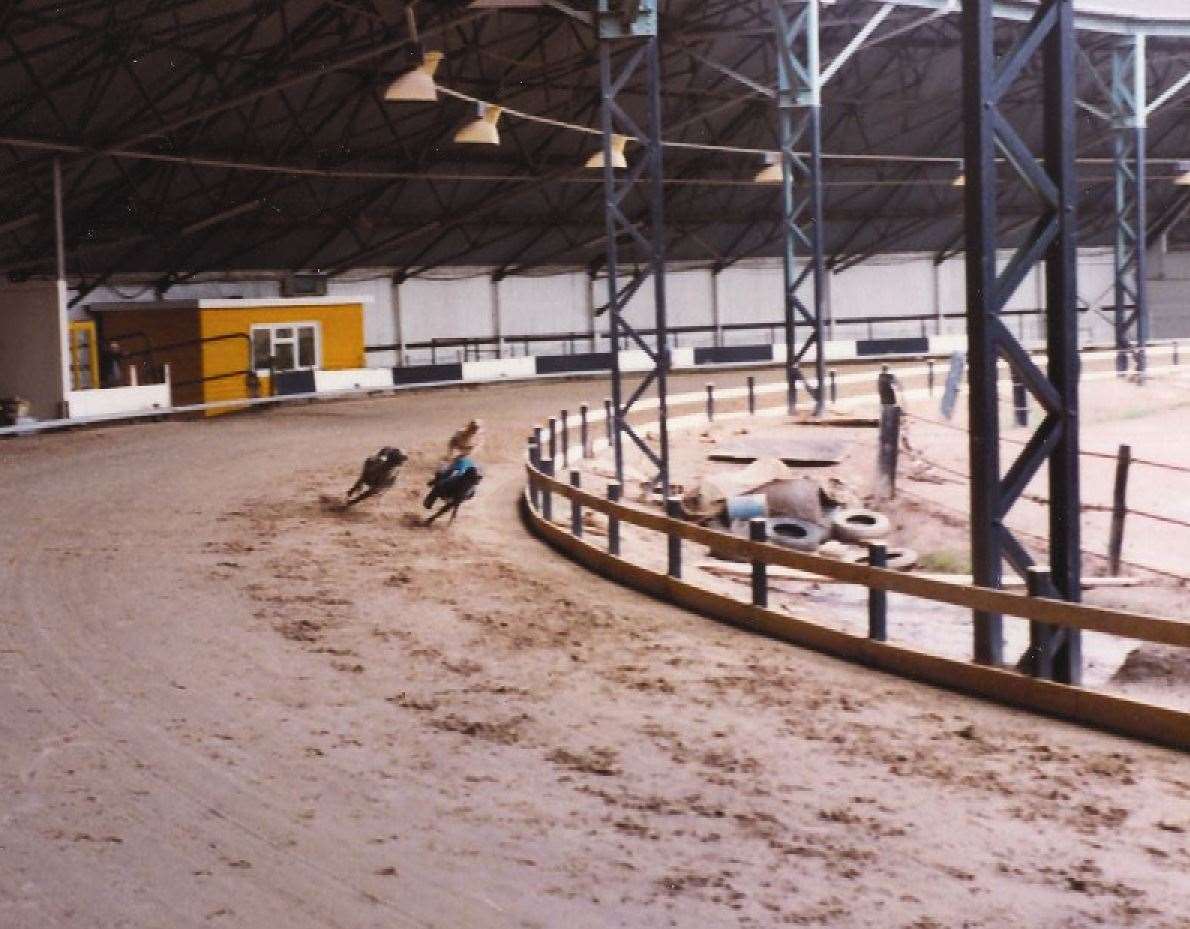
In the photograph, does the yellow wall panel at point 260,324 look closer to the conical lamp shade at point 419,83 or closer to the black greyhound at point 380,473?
the conical lamp shade at point 419,83

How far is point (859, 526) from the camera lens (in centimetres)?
2177

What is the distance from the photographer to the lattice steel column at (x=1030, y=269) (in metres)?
10.6

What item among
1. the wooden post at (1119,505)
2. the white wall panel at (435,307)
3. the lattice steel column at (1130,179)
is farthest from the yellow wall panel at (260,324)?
the wooden post at (1119,505)

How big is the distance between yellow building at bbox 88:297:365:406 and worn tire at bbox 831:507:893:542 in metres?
17.4

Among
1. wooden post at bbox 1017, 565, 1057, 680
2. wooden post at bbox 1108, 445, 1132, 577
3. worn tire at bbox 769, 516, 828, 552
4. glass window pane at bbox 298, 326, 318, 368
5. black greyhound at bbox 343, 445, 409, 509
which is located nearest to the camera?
wooden post at bbox 1017, 565, 1057, 680

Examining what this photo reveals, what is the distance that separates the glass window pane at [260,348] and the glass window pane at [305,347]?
37.0 inches

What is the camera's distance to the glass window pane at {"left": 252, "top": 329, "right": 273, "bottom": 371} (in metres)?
36.3

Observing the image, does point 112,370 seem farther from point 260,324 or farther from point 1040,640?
point 1040,640

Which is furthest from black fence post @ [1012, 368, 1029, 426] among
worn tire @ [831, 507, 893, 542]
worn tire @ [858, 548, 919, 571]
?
worn tire @ [858, 548, 919, 571]

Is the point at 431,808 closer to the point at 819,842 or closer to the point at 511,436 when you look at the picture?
the point at 819,842

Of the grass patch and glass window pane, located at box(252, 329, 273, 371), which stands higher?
glass window pane, located at box(252, 329, 273, 371)

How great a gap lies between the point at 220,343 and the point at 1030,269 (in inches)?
1075

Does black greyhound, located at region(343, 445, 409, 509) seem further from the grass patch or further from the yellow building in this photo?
the yellow building

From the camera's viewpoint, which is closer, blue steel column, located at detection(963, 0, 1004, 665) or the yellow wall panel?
blue steel column, located at detection(963, 0, 1004, 665)
